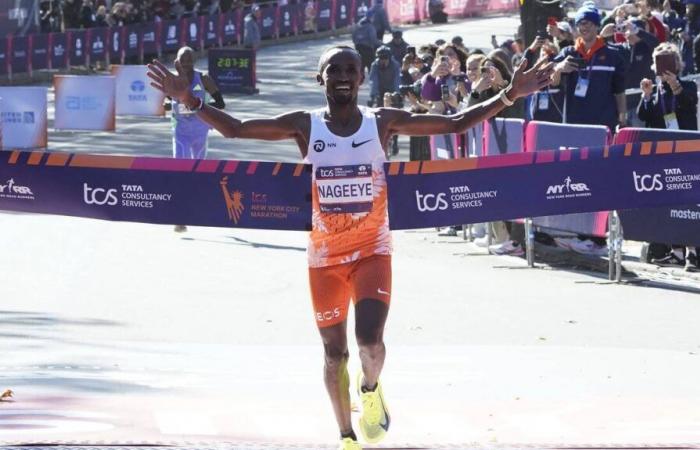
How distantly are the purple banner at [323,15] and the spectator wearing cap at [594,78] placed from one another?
3659 cm

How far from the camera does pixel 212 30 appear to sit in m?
45.7

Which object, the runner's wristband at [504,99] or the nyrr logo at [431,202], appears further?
the nyrr logo at [431,202]

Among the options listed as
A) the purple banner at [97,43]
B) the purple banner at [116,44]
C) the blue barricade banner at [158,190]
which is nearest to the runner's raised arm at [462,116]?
the blue barricade banner at [158,190]

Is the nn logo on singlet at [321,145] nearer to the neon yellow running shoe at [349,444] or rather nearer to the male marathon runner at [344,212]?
the male marathon runner at [344,212]

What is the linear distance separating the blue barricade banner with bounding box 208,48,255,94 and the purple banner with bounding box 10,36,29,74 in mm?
4942

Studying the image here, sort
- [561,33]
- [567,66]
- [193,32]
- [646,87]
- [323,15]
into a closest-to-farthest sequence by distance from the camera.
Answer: [646,87] < [567,66] < [561,33] < [193,32] < [323,15]

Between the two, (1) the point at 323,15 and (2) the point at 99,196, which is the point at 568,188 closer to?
(2) the point at 99,196

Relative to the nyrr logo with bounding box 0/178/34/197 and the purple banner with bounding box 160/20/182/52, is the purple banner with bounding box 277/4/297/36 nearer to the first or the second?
the purple banner with bounding box 160/20/182/52

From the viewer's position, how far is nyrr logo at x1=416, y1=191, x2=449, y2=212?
12414 millimetres

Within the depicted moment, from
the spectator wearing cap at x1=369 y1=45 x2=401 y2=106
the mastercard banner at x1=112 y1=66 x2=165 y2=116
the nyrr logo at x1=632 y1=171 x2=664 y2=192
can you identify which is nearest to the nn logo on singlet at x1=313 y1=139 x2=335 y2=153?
the nyrr logo at x1=632 y1=171 x2=664 y2=192

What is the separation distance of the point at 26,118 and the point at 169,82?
764 inches

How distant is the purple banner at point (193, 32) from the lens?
44.6 m

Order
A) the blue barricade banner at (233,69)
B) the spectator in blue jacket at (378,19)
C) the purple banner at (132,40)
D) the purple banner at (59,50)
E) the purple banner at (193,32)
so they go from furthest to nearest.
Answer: the purple banner at (193,32) → the purple banner at (132,40) → the purple banner at (59,50) → the spectator in blue jacket at (378,19) → the blue barricade banner at (233,69)

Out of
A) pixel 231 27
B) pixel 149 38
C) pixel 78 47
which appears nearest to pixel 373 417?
pixel 78 47
